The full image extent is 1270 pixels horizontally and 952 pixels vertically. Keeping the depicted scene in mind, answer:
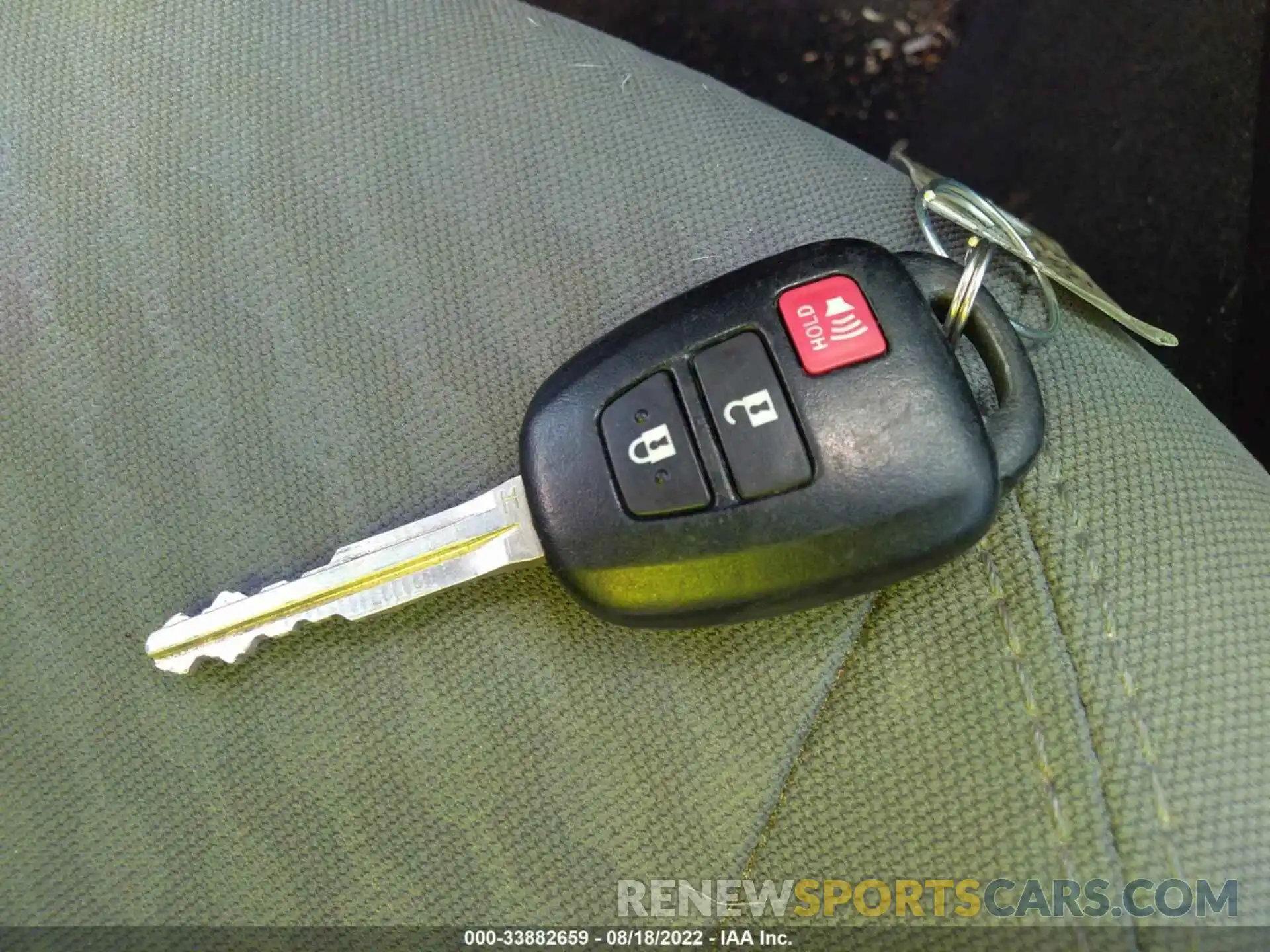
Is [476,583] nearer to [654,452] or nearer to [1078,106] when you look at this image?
[654,452]

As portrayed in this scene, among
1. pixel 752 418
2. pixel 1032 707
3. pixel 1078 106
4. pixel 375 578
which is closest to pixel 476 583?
pixel 375 578

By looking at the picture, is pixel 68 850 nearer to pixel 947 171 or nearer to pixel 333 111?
pixel 333 111

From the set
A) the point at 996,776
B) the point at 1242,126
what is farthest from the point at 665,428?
the point at 1242,126

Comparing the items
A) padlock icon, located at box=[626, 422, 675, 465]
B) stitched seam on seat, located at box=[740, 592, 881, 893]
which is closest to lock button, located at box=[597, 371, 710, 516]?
padlock icon, located at box=[626, 422, 675, 465]

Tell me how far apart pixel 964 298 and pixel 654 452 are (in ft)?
0.54

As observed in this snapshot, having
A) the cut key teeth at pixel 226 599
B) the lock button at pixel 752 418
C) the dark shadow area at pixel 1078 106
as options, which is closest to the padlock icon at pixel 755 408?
the lock button at pixel 752 418

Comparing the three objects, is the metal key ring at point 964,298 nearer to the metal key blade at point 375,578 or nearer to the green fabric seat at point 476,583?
the green fabric seat at point 476,583

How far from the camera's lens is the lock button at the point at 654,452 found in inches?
16.8

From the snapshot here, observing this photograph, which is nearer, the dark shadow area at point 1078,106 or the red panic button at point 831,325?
the red panic button at point 831,325

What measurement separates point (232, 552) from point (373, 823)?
168mm

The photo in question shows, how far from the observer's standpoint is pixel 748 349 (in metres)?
0.43

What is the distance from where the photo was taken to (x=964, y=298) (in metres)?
0.44

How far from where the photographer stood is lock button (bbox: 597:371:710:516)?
1.40 feet

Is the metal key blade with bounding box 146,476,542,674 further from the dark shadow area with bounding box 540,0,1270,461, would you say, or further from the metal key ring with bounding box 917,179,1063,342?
the dark shadow area with bounding box 540,0,1270,461
